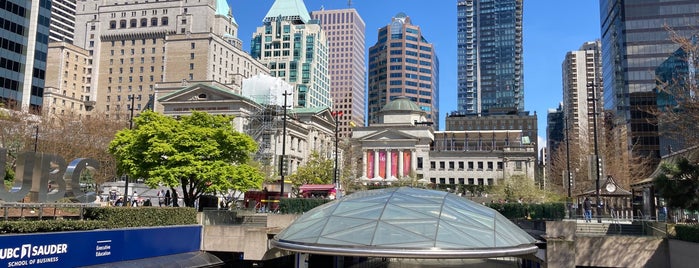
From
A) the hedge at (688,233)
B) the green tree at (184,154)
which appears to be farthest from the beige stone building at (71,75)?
the hedge at (688,233)

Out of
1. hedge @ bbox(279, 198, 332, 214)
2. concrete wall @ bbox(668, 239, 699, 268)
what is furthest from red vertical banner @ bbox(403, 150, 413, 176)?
concrete wall @ bbox(668, 239, 699, 268)

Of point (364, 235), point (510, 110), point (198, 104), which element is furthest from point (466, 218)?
point (510, 110)

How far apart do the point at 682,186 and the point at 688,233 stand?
8.07ft

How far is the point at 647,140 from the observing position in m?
102

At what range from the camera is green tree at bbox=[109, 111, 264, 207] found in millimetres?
39969

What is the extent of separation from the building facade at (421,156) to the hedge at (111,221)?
266 ft

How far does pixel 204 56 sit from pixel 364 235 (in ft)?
415

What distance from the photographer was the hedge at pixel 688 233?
28.0m

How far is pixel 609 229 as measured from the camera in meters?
32.9

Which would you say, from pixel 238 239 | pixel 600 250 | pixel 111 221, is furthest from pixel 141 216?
pixel 600 250

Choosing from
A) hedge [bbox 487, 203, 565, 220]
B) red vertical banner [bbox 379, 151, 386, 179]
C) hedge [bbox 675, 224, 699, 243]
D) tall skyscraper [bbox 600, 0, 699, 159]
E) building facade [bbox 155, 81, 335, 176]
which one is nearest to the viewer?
hedge [bbox 675, 224, 699, 243]

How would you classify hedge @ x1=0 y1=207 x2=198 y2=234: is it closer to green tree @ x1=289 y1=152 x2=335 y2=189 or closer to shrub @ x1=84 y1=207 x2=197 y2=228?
shrub @ x1=84 y1=207 x2=197 y2=228

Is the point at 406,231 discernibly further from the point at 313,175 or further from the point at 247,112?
the point at 247,112

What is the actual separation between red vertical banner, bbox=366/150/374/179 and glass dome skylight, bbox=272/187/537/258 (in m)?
95.8
